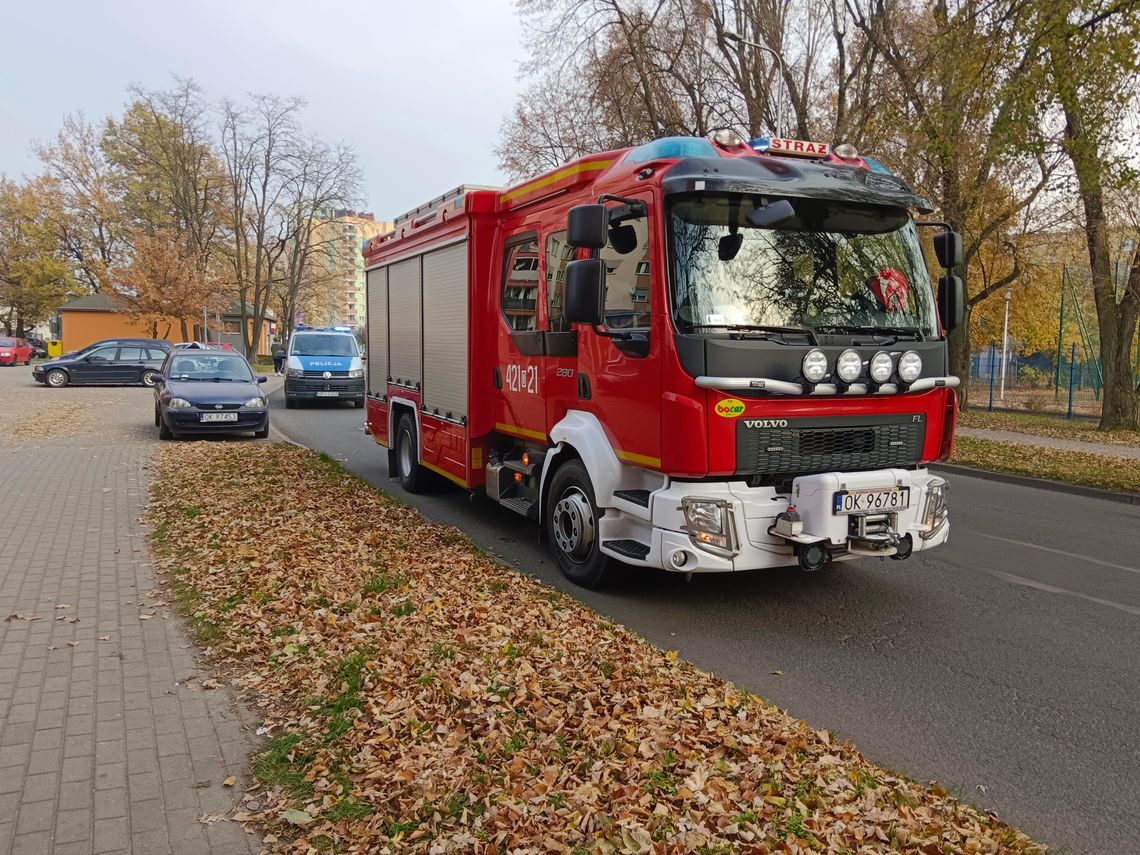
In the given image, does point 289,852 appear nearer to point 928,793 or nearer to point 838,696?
point 928,793

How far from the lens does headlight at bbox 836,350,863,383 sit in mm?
5453

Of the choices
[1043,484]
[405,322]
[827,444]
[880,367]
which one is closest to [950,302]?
[880,367]

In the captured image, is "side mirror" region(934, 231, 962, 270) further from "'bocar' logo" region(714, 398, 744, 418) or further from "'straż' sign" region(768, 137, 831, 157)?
"'bocar' logo" region(714, 398, 744, 418)

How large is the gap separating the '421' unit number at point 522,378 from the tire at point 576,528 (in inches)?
33.1

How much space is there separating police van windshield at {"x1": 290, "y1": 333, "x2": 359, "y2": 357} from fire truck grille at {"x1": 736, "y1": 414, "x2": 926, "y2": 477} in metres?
19.9

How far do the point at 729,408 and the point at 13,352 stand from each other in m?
56.6

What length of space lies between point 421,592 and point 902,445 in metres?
3.40

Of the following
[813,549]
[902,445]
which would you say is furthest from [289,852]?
[902,445]

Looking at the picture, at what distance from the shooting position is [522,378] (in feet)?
24.1

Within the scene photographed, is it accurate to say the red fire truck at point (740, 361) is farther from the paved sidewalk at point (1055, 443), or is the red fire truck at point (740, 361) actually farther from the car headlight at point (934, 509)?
the paved sidewalk at point (1055, 443)

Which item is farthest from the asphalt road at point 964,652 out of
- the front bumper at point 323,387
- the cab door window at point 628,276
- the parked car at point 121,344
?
the parked car at point 121,344

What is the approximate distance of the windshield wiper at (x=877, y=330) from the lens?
5617 mm

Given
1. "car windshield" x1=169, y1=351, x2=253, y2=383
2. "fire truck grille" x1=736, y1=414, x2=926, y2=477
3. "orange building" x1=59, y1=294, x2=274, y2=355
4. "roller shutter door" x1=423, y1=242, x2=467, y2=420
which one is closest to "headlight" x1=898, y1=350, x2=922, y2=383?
"fire truck grille" x1=736, y1=414, x2=926, y2=477

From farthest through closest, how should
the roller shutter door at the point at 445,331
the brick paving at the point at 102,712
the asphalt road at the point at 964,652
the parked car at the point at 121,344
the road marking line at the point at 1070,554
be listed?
the parked car at the point at 121,344
the roller shutter door at the point at 445,331
the road marking line at the point at 1070,554
the asphalt road at the point at 964,652
the brick paving at the point at 102,712
